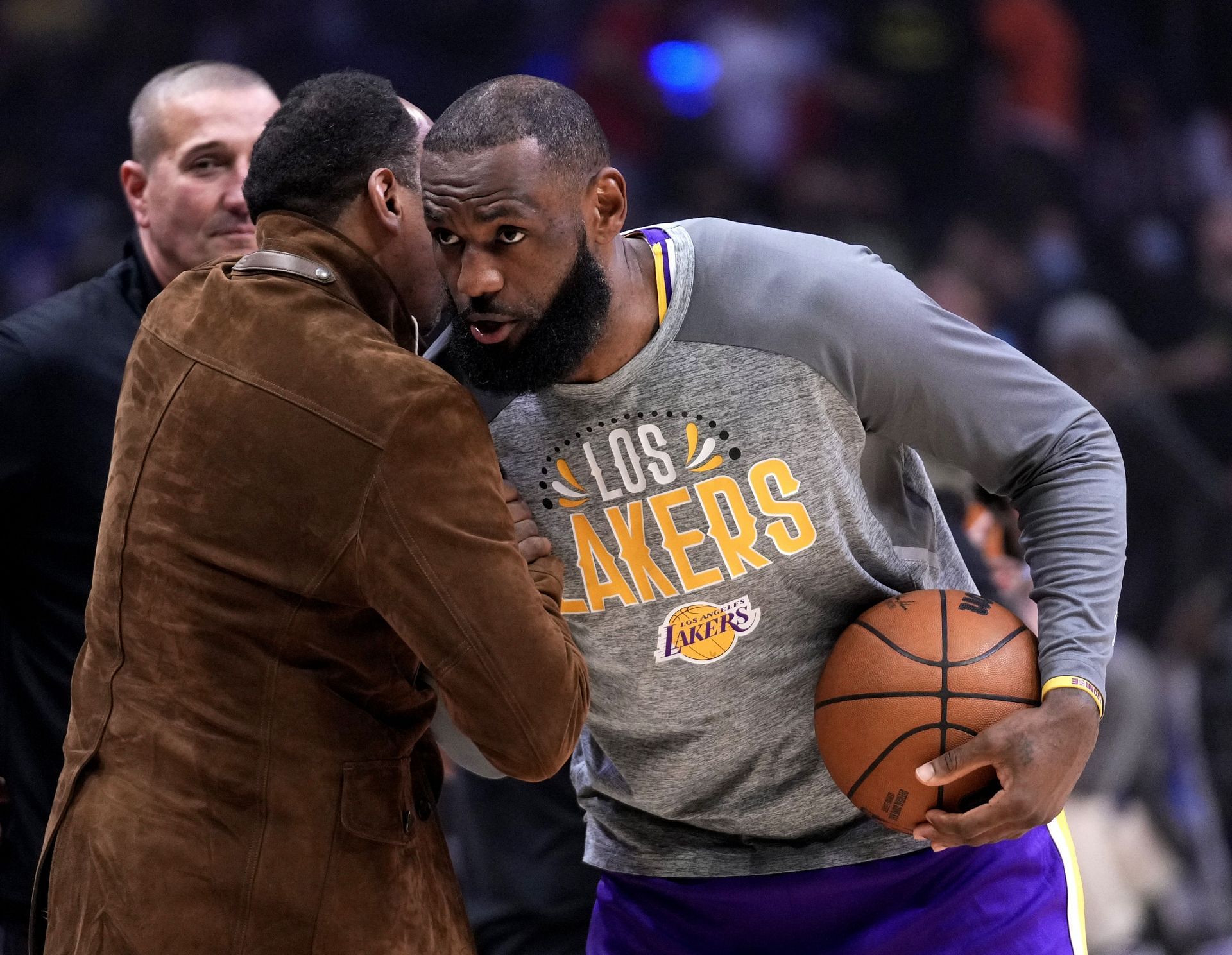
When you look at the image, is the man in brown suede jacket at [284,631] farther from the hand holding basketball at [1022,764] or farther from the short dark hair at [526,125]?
the hand holding basketball at [1022,764]

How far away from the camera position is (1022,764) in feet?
6.34

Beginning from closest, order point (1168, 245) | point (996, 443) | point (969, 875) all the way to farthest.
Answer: point (996, 443) < point (969, 875) < point (1168, 245)

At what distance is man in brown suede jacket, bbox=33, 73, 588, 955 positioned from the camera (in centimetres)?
172

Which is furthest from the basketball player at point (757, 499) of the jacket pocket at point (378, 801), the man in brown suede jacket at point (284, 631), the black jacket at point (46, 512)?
the black jacket at point (46, 512)

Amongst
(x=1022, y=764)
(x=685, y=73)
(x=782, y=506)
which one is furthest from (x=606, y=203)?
(x=685, y=73)

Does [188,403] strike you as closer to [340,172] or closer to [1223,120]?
[340,172]

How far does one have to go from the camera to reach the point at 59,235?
218 inches

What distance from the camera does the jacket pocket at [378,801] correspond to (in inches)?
71.2

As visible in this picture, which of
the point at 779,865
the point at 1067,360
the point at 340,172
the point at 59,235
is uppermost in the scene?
the point at 340,172

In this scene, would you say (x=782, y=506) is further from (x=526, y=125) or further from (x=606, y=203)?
(x=526, y=125)

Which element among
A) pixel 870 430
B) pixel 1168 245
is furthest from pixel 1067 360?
pixel 870 430

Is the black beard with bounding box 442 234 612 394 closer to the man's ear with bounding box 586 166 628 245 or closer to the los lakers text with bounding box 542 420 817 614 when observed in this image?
the man's ear with bounding box 586 166 628 245

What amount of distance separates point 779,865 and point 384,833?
2.41 ft

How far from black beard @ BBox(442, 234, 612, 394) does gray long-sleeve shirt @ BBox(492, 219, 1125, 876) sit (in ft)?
0.31
